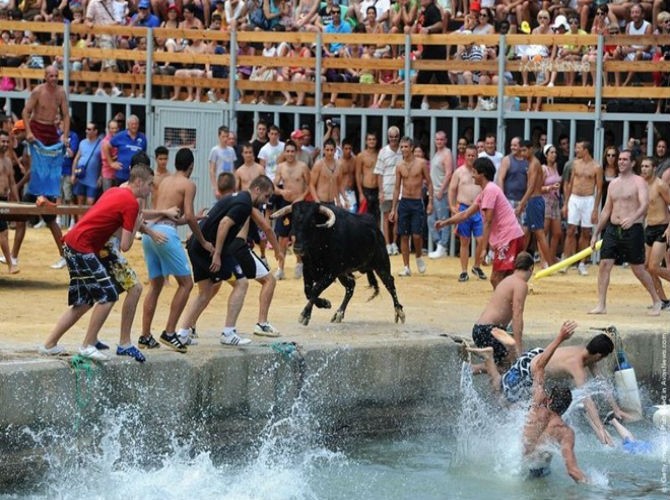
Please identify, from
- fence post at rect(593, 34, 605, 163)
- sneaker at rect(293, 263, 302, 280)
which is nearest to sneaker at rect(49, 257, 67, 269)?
sneaker at rect(293, 263, 302, 280)

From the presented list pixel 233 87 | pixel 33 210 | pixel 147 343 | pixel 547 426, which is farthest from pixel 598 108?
pixel 147 343

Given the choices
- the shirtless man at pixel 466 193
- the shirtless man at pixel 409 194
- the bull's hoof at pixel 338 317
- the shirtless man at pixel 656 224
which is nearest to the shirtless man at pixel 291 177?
the shirtless man at pixel 409 194

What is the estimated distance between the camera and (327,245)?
51.5 feet

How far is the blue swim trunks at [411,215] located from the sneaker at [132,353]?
9245 mm

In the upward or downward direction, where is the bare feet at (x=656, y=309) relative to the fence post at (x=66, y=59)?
downward

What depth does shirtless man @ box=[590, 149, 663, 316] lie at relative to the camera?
17094 mm

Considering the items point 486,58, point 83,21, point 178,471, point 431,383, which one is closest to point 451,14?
point 486,58

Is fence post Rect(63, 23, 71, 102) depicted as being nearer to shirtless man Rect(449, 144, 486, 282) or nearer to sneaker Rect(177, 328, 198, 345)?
shirtless man Rect(449, 144, 486, 282)

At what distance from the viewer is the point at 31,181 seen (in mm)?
20594

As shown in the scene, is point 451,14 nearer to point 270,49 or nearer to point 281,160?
point 270,49

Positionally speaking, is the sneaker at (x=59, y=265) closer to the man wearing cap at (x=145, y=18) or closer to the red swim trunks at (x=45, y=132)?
the red swim trunks at (x=45, y=132)

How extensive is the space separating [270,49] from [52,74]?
5.11 m

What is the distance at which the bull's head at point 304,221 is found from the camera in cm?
1558

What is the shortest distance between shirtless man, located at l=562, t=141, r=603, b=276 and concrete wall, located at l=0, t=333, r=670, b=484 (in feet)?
18.4
